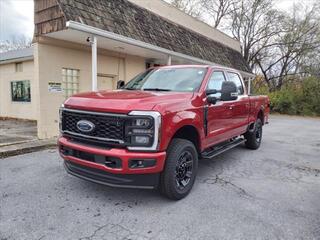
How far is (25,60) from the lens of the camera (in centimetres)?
1252

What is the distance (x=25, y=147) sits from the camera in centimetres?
669

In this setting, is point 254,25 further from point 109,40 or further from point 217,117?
point 217,117

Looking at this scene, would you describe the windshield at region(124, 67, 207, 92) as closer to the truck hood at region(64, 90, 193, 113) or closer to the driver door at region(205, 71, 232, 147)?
the driver door at region(205, 71, 232, 147)

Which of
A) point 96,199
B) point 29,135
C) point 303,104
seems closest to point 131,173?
point 96,199

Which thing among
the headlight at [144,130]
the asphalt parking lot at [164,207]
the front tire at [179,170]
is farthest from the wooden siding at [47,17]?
the front tire at [179,170]

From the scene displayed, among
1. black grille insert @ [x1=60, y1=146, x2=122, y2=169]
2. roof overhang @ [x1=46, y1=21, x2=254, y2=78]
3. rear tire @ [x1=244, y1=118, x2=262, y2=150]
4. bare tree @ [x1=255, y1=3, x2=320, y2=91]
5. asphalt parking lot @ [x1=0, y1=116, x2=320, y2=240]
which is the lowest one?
asphalt parking lot @ [x1=0, y1=116, x2=320, y2=240]

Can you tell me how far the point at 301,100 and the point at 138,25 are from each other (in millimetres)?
17054

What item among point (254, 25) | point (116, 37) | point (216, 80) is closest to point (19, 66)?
point (116, 37)

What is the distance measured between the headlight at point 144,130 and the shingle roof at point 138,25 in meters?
4.87

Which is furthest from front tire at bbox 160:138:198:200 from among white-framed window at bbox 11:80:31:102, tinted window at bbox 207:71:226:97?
white-framed window at bbox 11:80:31:102

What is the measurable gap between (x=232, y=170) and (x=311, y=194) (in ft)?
5.01

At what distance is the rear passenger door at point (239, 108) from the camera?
5.65m

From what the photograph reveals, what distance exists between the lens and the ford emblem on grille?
11.8 ft

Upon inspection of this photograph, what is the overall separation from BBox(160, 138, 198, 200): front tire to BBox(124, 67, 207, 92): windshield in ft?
3.50
